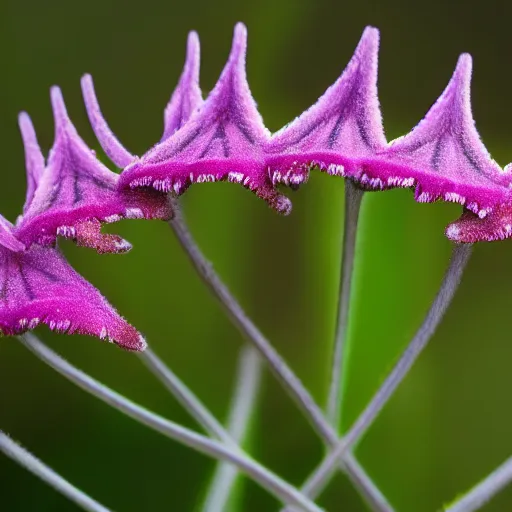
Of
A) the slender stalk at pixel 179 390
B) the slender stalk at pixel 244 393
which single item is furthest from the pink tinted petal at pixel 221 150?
the slender stalk at pixel 244 393

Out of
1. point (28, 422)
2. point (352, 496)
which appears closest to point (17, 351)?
point (28, 422)

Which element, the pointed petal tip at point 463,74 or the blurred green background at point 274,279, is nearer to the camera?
the pointed petal tip at point 463,74

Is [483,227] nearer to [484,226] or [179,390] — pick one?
[484,226]

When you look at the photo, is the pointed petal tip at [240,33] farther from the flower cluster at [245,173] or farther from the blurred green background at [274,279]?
the blurred green background at [274,279]

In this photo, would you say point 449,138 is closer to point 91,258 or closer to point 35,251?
point 35,251

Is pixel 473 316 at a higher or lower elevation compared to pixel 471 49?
lower

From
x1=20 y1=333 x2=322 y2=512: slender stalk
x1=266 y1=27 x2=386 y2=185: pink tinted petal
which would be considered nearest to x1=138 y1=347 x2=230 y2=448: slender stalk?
x1=20 y1=333 x2=322 y2=512: slender stalk
